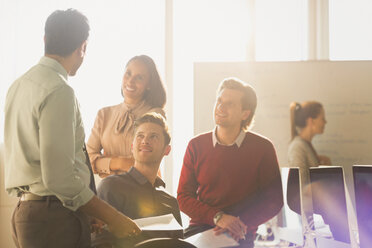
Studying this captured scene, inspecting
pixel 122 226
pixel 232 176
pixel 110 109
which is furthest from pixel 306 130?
pixel 122 226

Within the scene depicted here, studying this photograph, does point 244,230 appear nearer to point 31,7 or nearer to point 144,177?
point 144,177

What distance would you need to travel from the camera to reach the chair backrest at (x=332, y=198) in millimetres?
2229

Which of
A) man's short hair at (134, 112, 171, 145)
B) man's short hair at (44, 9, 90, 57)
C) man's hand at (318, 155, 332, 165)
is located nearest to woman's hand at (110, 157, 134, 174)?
man's short hair at (134, 112, 171, 145)

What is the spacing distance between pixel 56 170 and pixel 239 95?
5.06 ft

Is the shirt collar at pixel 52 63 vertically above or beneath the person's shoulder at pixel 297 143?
above

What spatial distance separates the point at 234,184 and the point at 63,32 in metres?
1.49

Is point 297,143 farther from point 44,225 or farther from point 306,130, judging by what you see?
point 44,225

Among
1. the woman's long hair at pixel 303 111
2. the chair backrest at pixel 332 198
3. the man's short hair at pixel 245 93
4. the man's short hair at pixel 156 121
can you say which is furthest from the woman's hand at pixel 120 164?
the woman's long hair at pixel 303 111

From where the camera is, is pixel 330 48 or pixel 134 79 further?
pixel 330 48

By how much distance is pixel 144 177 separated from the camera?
8.67 feet

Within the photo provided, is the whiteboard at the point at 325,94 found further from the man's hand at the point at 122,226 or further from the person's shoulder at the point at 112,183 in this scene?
the man's hand at the point at 122,226

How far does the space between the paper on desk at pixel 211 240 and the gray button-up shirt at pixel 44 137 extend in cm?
116

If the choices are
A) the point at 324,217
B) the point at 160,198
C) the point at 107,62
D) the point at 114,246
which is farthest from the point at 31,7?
the point at 324,217

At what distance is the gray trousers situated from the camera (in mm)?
1764
